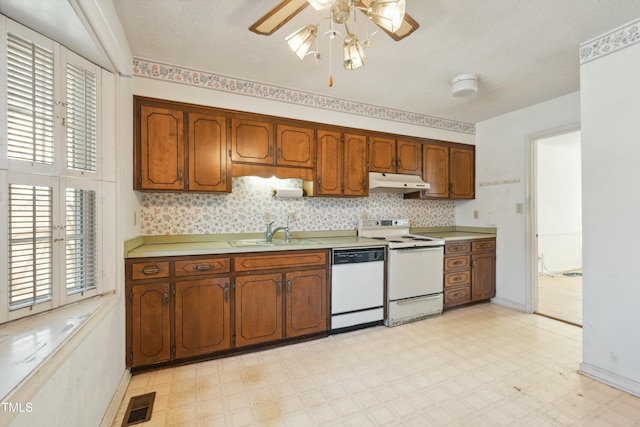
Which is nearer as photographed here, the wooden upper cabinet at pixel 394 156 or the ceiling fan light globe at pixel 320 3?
the ceiling fan light globe at pixel 320 3

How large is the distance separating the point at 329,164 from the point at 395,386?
84.3 inches

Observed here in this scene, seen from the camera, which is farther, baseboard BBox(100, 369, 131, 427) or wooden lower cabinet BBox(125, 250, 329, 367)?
wooden lower cabinet BBox(125, 250, 329, 367)

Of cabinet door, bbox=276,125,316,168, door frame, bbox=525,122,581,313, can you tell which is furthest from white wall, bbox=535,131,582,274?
cabinet door, bbox=276,125,316,168

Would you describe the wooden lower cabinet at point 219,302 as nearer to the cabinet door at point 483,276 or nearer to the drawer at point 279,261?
the drawer at point 279,261

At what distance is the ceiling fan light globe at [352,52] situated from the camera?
147 centimetres

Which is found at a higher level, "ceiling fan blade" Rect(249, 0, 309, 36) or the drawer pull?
"ceiling fan blade" Rect(249, 0, 309, 36)

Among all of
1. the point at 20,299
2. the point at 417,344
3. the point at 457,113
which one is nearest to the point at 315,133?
the point at 457,113

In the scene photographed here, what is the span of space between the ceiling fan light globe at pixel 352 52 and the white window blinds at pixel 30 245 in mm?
1704

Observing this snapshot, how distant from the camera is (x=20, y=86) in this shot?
1240 mm

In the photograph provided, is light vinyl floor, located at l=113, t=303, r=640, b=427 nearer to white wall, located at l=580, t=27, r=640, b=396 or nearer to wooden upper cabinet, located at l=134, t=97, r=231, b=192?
white wall, located at l=580, t=27, r=640, b=396

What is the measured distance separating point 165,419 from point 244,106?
2.53m

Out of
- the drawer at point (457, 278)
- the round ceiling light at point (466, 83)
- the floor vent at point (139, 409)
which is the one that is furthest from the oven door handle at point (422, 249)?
the floor vent at point (139, 409)

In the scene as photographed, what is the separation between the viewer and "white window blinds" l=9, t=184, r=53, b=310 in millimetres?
1205

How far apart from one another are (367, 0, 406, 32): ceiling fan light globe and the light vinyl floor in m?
2.12
